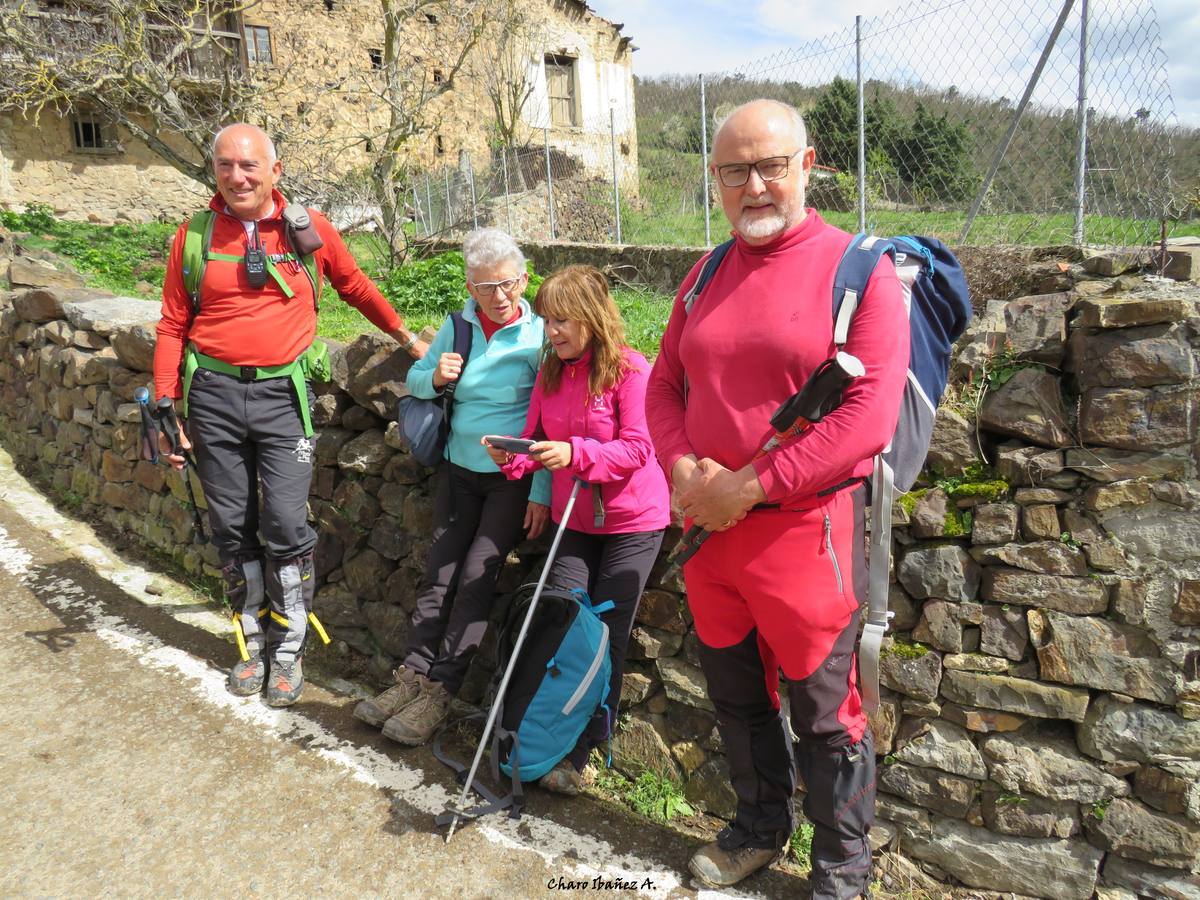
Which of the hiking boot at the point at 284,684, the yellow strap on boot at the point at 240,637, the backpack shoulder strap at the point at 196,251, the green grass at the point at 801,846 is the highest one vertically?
the backpack shoulder strap at the point at 196,251

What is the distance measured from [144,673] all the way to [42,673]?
434 mm

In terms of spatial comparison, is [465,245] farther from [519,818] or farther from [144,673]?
[144,673]

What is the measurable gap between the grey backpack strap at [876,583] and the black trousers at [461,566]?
1.33 m

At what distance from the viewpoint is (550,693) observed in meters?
2.79

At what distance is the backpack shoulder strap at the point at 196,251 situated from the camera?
317cm

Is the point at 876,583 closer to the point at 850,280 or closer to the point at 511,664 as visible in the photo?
the point at 850,280

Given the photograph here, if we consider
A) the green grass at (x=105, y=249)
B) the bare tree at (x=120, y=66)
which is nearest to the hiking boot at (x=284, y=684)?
the green grass at (x=105, y=249)

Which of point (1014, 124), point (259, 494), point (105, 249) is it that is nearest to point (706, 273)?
point (259, 494)

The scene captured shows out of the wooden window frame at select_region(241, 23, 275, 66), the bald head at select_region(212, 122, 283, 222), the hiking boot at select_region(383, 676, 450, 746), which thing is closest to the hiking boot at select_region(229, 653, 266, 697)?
the hiking boot at select_region(383, 676, 450, 746)

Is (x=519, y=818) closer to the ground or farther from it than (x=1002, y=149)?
closer to the ground

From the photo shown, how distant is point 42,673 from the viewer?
365cm

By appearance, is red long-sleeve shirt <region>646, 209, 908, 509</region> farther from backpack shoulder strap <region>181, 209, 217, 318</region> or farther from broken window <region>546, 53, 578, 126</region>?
broken window <region>546, 53, 578, 126</region>

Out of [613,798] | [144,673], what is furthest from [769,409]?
[144,673]

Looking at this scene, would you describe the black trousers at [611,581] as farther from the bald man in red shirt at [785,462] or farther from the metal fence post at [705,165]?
A: the metal fence post at [705,165]
